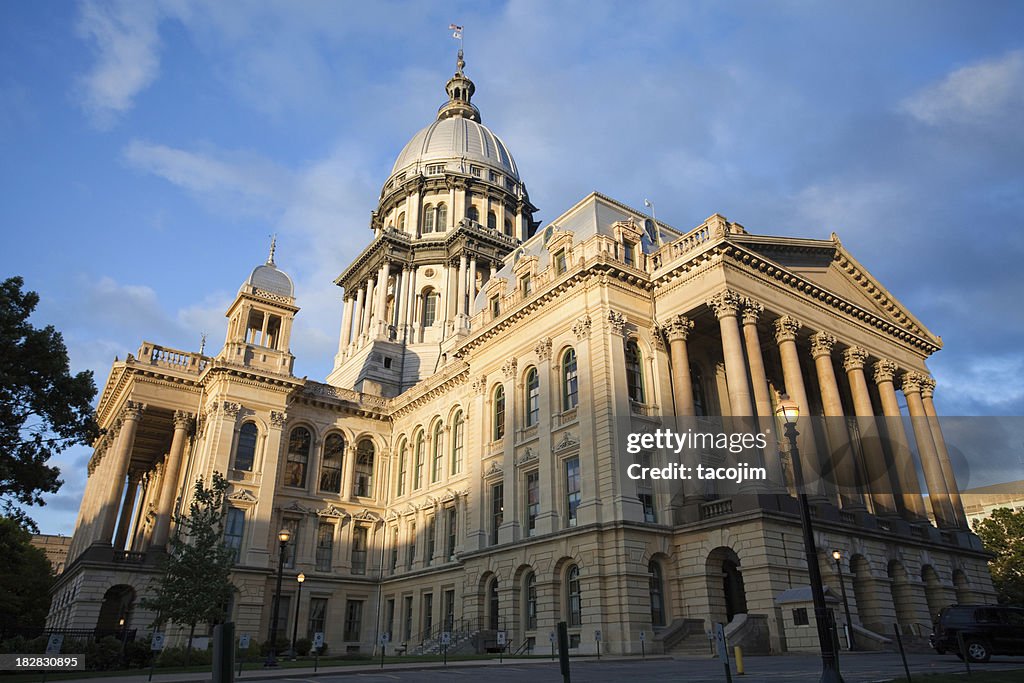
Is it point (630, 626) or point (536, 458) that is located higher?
point (536, 458)

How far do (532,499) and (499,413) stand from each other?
6320 mm

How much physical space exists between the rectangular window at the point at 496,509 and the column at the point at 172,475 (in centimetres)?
2074

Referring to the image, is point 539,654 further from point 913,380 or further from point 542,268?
point 913,380

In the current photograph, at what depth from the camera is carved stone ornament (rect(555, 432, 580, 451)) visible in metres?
33.3

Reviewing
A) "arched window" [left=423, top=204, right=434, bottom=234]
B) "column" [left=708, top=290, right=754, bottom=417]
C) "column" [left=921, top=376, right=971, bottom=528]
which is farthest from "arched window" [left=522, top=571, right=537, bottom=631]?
"arched window" [left=423, top=204, right=434, bottom=234]

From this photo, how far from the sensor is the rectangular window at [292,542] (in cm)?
4437

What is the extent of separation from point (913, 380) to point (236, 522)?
4009 centimetres

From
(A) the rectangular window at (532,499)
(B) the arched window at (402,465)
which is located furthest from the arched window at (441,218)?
(A) the rectangular window at (532,499)

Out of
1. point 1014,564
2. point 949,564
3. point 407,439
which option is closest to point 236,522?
point 407,439

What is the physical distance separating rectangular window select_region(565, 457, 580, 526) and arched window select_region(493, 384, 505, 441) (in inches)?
259

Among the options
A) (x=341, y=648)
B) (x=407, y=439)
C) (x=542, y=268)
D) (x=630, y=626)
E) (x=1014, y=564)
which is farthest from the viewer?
(x=1014, y=564)

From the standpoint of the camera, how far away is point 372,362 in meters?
59.9

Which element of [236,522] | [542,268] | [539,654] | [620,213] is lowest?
[539,654]

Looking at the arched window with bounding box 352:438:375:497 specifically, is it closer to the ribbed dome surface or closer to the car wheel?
the ribbed dome surface
